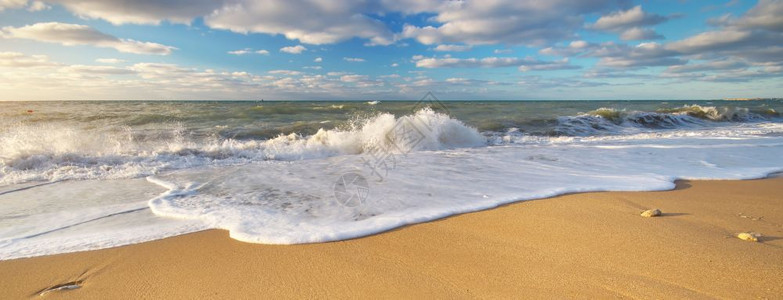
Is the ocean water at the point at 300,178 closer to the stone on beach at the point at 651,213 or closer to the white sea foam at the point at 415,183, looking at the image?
the white sea foam at the point at 415,183

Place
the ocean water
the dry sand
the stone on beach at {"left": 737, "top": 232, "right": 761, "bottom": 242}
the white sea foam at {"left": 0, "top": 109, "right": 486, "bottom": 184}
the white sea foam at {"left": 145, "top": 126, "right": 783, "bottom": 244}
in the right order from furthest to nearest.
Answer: the white sea foam at {"left": 0, "top": 109, "right": 486, "bottom": 184} → the white sea foam at {"left": 145, "top": 126, "right": 783, "bottom": 244} → the ocean water → the stone on beach at {"left": 737, "top": 232, "right": 761, "bottom": 242} → the dry sand

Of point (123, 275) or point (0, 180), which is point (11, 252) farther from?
point (0, 180)

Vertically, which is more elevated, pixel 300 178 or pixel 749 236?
pixel 749 236

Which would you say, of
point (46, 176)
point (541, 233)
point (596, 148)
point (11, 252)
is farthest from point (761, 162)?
point (46, 176)

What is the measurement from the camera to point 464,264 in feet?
7.88

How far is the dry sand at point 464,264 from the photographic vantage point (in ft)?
6.89

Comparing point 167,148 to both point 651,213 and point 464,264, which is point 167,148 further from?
point 651,213

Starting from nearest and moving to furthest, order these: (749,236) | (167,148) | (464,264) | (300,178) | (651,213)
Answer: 1. (464,264)
2. (749,236)
3. (651,213)
4. (300,178)
5. (167,148)

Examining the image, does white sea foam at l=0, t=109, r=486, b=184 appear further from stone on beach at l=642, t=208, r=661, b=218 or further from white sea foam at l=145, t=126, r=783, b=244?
stone on beach at l=642, t=208, r=661, b=218

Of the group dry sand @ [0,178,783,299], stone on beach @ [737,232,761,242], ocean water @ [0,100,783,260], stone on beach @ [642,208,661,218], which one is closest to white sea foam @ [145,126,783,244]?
ocean water @ [0,100,783,260]

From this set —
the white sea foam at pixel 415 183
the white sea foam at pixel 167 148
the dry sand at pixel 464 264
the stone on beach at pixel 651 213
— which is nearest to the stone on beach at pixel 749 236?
the dry sand at pixel 464 264

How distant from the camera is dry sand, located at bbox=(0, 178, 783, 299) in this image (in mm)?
2100

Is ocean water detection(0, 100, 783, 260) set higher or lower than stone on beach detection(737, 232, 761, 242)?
lower

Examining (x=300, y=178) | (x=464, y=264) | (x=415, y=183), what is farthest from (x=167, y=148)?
(x=464, y=264)
